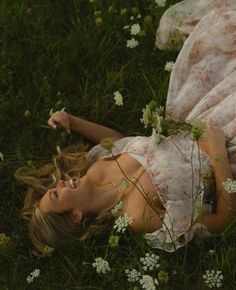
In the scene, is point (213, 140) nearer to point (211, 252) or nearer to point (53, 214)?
point (211, 252)

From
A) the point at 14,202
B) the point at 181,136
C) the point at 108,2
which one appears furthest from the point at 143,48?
the point at 14,202

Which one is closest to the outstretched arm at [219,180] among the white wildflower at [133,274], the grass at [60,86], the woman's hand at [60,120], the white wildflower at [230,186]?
the white wildflower at [230,186]

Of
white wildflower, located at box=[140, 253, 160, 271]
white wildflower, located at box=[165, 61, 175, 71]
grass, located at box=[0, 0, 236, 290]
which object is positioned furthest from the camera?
white wildflower, located at box=[165, 61, 175, 71]

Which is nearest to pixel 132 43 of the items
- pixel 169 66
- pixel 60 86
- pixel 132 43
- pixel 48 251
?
pixel 132 43

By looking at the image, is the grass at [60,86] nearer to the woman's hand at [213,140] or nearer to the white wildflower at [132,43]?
the white wildflower at [132,43]

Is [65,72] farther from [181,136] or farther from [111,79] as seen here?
[181,136]

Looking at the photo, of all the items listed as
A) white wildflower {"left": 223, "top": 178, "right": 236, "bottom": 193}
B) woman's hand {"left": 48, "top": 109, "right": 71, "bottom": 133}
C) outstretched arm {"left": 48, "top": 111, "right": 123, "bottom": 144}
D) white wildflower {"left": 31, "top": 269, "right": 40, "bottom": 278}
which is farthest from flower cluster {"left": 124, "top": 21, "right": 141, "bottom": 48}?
white wildflower {"left": 31, "top": 269, "right": 40, "bottom": 278}

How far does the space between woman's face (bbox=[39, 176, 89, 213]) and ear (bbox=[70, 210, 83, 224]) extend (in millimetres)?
19

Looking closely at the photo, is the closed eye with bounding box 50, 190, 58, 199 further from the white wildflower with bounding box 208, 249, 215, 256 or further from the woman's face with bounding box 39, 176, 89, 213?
the white wildflower with bounding box 208, 249, 215, 256

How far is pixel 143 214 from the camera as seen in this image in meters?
2.73

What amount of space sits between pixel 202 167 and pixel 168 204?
23cm

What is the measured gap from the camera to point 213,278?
104 inches

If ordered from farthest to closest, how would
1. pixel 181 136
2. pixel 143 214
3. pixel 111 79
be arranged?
pixel 111 79 → pixel 181 136 → pixel 143 214

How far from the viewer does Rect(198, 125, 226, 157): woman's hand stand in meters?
2.76
